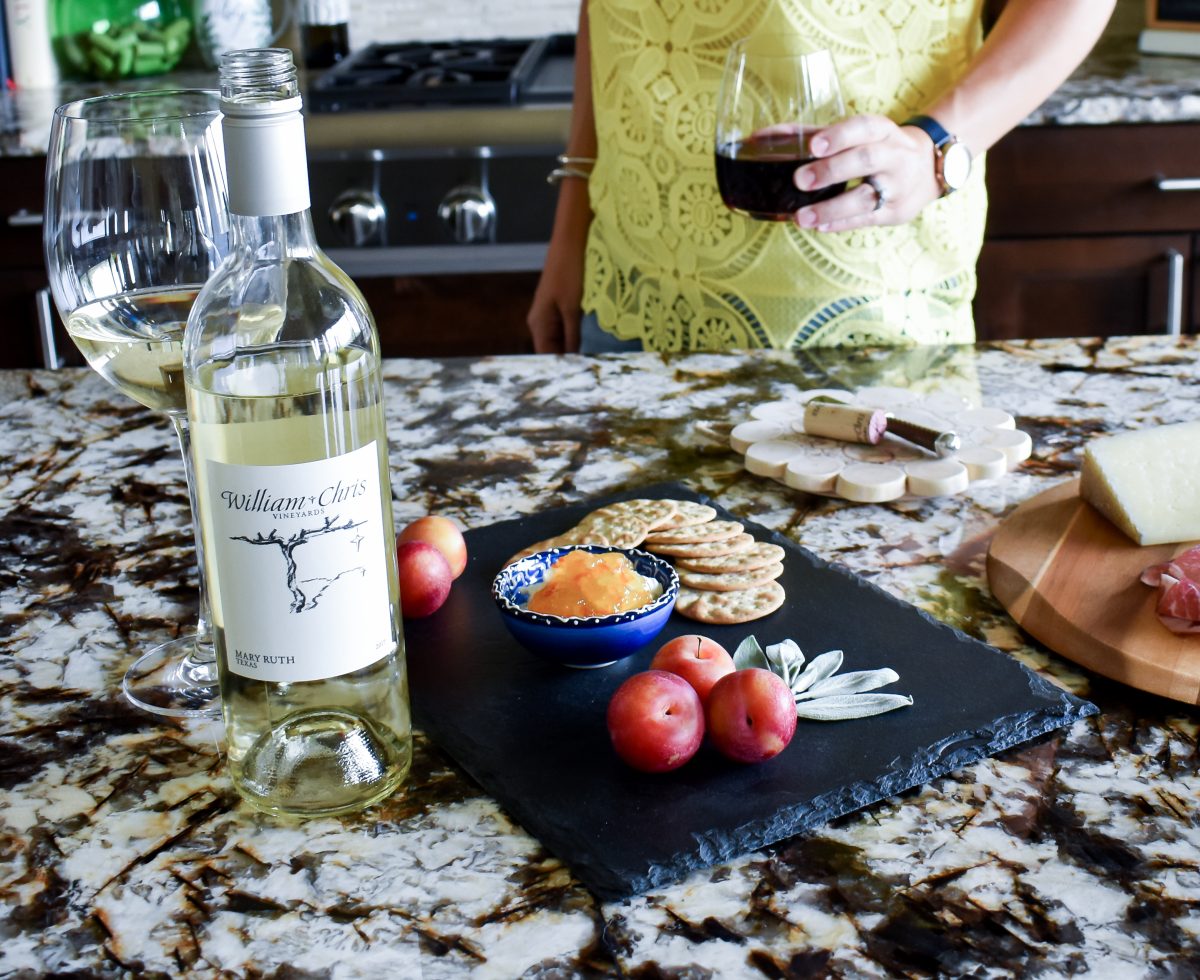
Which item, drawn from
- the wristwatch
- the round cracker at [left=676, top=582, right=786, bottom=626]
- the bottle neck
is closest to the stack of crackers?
the round cracker at [left=676, top=582, right=786, bottom=626]

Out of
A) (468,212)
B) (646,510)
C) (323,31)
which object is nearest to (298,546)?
(646,510)

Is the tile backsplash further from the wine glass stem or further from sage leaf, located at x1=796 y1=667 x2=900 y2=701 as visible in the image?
sage leaf, located at x1=796 y1=667 x2=900 y2=701

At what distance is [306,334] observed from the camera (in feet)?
2.18

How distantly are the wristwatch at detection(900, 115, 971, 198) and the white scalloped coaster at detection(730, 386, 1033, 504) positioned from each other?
0.29 metres

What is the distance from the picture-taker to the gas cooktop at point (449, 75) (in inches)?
95.6

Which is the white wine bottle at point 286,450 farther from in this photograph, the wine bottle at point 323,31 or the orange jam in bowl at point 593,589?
the wine bottle at point 323,31

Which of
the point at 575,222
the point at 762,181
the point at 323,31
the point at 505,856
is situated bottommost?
the point at 505,856

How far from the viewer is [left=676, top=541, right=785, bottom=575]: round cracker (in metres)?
0.93

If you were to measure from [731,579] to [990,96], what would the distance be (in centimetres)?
79

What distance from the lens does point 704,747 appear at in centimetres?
74

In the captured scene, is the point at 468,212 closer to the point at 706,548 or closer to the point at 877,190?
the point at 877,190

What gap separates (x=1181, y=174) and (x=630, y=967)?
2152mm

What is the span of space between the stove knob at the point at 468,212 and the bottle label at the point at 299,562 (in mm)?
1719

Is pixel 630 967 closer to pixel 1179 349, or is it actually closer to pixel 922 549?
pixel 922 549
